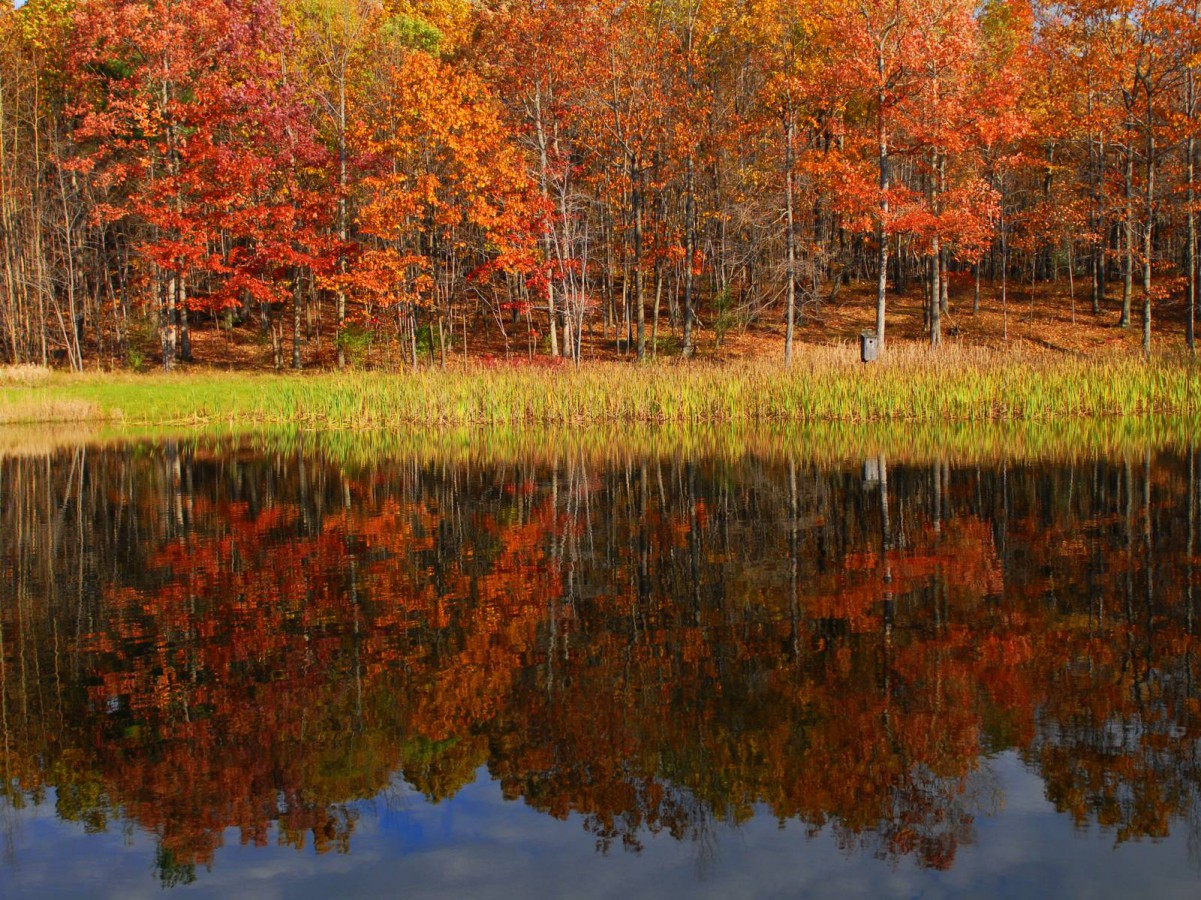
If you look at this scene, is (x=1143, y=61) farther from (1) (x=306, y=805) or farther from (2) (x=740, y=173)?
(1) (x=306, y=805)

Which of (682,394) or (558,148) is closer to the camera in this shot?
(682,394)

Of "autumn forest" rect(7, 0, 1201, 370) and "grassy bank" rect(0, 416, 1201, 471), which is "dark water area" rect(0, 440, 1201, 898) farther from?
"autumn forest" rect(7, 0, 1201, 370)

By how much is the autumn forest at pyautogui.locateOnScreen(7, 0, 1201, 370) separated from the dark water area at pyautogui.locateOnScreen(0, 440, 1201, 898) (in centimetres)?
1895

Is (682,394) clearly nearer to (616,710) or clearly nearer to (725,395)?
(725,395)

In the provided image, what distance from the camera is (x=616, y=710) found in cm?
538

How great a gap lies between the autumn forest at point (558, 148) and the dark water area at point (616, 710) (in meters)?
19.0

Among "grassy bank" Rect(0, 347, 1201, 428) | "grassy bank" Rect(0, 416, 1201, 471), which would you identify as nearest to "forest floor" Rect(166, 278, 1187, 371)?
"grassy bank" Rect(0, 347, 1201, 428)

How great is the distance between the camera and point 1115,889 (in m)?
3.78

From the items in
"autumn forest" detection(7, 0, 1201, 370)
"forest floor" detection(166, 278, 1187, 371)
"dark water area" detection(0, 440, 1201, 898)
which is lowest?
"dark water area" detection(0, 440, 1201, 898)

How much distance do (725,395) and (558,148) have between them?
13.2 m

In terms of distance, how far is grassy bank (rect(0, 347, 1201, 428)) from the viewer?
20.8m

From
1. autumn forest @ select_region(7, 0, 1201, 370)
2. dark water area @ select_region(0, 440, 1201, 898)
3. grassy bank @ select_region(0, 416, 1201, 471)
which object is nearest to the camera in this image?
dark water area @ select_region(0, 440, 1201, 898)

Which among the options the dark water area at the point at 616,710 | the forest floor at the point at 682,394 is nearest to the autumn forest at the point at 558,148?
the forest floor at the point at 682,394

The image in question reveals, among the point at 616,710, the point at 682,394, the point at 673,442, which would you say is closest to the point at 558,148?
the point at 682,394
